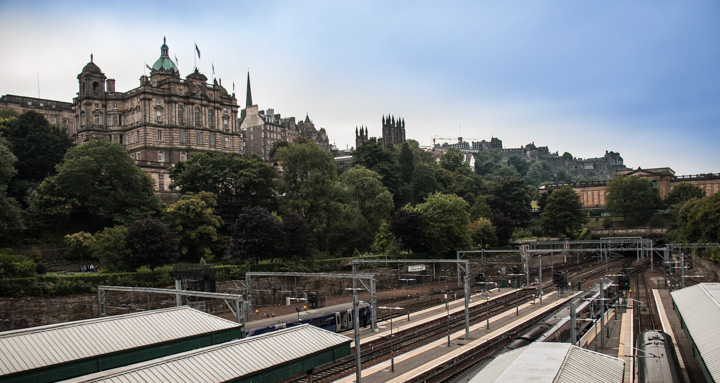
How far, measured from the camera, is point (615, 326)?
119 ft

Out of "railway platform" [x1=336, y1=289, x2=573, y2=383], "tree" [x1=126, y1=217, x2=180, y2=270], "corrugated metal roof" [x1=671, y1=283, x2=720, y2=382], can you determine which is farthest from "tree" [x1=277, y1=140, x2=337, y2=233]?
"corrugated metal roof" [x1=671, y1=283, x2=720, y2=382]

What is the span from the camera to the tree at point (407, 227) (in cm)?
6119

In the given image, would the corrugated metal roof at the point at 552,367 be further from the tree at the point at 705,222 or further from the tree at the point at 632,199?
the tree at the point at 632,199

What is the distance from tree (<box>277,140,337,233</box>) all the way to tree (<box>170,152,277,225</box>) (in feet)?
6.21

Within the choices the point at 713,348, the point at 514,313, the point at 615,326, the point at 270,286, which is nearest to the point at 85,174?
the point at 270,286

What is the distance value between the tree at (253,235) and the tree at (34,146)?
2405 centimetres

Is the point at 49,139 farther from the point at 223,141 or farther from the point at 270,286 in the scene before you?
the point at 270,286

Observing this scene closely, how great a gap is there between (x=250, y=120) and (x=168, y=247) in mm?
111014

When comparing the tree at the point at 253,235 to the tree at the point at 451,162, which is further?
the tree at the point at 451,162

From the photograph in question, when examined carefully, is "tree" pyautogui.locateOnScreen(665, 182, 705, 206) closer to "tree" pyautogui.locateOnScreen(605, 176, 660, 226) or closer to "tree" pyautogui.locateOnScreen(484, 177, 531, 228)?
"tree" pyautogui.locateOnScreen(605, 176, 660, 226)

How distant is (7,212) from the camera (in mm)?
41906

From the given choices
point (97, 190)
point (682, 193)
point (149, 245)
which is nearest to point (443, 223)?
point (149, 245)

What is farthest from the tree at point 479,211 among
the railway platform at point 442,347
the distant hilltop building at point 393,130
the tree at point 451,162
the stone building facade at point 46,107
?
the distant hilltop building at point 393,130

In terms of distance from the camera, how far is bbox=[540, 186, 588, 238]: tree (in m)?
92.8
